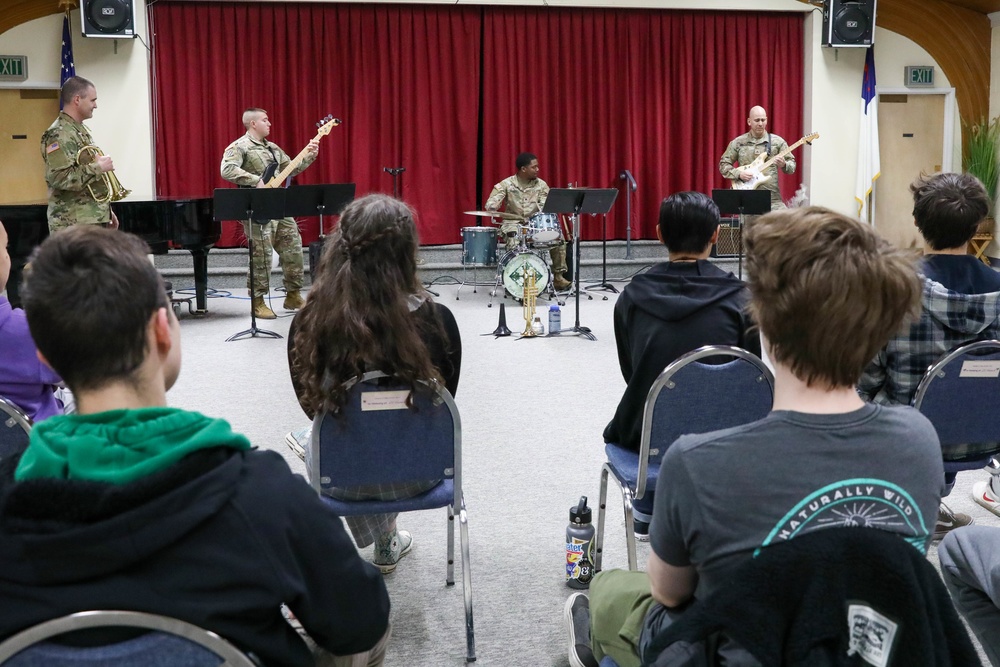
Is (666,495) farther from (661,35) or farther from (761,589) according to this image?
(661,35)

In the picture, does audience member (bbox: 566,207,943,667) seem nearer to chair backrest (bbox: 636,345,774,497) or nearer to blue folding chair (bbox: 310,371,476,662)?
chair backrest (bbox: 636,345,774,497)

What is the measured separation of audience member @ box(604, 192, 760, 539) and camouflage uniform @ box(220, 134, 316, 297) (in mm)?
5442

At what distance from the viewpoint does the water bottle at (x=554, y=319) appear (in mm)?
6793

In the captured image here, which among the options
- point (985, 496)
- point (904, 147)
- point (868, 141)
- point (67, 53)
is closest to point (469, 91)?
point (67, 53)

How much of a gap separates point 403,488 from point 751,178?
7.62 metres

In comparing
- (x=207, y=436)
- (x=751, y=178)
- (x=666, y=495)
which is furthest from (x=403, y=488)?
(x=751, y=178)

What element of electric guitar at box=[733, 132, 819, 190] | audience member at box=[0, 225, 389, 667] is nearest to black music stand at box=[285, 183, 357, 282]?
electric guitar at box=[733, 132, 819, 190]

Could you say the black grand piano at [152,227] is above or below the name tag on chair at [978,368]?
above

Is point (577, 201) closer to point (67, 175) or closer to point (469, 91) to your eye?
point (469, 91)

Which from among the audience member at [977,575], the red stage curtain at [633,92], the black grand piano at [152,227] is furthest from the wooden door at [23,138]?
the audience member at [977,575]

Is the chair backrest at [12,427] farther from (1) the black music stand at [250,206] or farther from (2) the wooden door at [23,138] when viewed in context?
(2) the wooden door at [23,138]

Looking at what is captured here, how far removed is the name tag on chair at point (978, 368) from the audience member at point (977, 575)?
855mm

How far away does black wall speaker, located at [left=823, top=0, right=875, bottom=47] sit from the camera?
9.69 metres

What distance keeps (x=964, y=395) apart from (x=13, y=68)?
30.3ft
